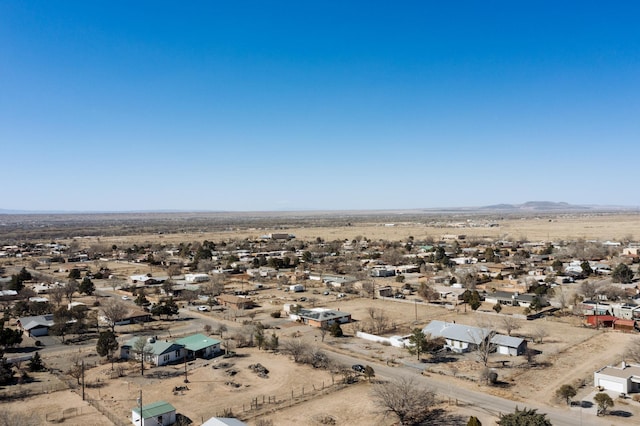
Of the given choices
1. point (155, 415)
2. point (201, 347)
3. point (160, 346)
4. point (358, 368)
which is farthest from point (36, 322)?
point (358, 368)

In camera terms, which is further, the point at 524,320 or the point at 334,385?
the point at 524,320

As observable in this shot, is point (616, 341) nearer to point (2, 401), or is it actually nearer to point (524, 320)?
point (524, 320)

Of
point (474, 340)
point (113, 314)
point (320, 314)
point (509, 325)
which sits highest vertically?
point (113, 314)

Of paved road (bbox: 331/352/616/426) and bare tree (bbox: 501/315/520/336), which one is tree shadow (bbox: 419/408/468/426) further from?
bare tree (bbox: 501/315/520/336)

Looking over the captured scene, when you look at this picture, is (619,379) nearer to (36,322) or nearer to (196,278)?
A: (36,322)

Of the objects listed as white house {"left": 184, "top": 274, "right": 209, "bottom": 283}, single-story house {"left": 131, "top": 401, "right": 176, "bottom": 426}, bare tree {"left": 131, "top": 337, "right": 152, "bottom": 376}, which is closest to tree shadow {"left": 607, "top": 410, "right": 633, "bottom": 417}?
single-story house {"left": 131, "top": 401, "right": 176, "bottom": 426}

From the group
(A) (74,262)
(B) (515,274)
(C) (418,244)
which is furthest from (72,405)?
(C) (418,244)

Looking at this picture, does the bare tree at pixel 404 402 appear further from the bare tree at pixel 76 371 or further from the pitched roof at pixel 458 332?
the bare tree at pixel 76 371
